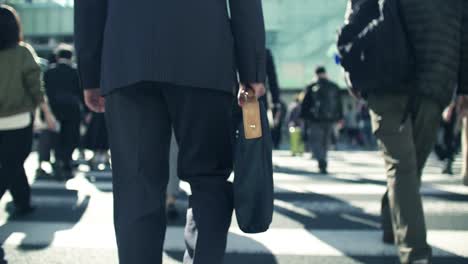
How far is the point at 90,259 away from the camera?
3.03 metres

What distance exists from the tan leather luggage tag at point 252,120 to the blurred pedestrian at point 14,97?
2688 mm

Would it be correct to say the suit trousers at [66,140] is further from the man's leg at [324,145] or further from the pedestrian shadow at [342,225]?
the man's leg at [324,145]

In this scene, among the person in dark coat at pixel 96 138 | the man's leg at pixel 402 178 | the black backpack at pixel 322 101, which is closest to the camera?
the man's leg at pixel 402 178

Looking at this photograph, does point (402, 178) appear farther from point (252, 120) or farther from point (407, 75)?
point (252, 120)

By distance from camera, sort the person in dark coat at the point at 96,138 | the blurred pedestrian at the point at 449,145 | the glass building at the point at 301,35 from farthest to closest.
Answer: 1. the glass building at the point at 301,35
2. the blurred pedestrian at the point at 449,145
3. the person in dark coat at the point at 96,138

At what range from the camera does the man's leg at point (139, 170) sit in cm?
182

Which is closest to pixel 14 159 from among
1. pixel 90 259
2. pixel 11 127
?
pixel 11 127

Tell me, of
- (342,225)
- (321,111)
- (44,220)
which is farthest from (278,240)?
(321,111)

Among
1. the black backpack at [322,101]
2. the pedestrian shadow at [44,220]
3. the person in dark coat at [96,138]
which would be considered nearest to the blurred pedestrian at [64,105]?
the person in dark coat at [96,138]

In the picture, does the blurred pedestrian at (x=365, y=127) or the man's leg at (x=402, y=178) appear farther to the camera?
the blurred pedestrian at (x=365, y=127)

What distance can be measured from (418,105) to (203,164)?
136cm

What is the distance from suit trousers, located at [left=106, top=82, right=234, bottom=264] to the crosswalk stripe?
4.48 feet

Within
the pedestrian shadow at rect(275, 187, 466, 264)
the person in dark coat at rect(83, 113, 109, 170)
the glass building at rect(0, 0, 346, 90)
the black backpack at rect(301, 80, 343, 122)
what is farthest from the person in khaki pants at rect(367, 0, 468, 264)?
the glass building at rect(0, 0, 346, 90)

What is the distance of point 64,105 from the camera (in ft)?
22.0
